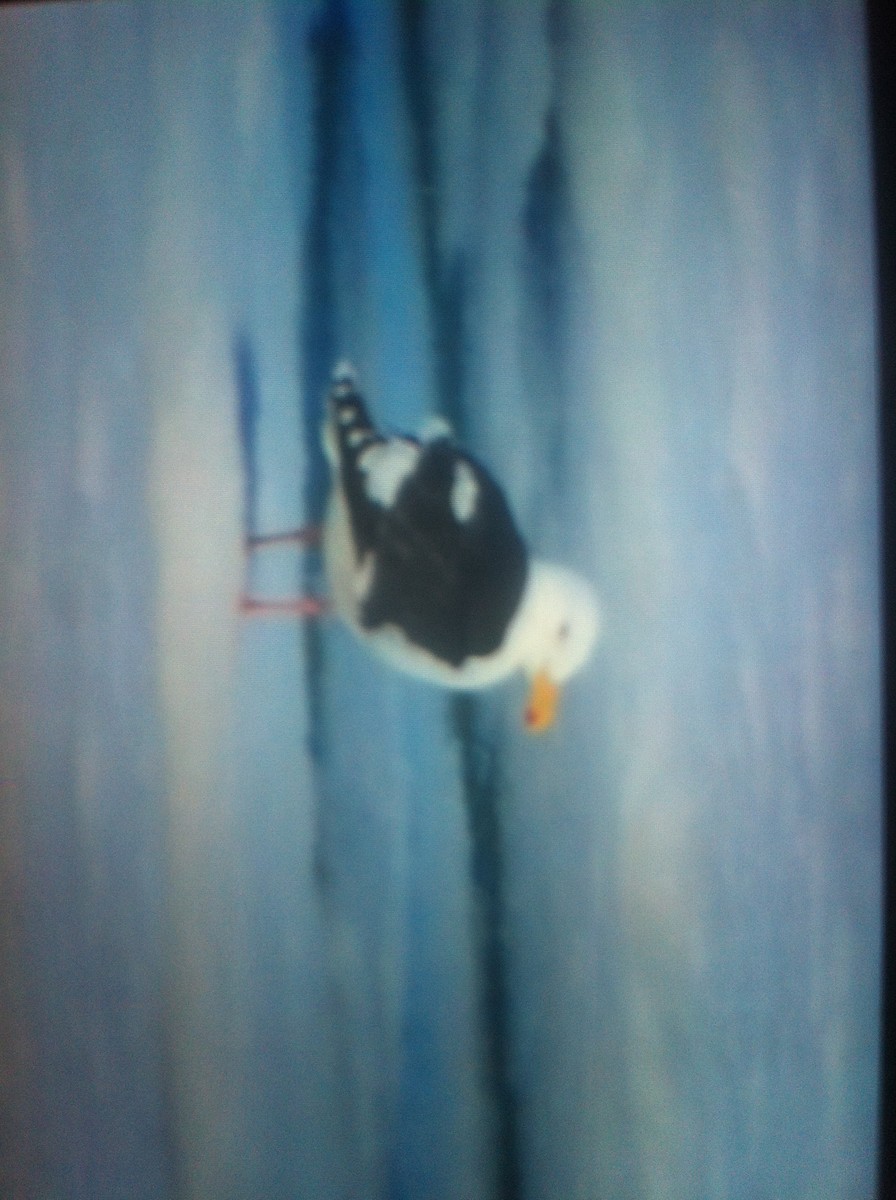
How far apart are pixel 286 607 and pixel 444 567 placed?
12cm

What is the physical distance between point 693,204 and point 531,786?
456 millimetres

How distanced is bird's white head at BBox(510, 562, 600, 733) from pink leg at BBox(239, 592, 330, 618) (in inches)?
6.1

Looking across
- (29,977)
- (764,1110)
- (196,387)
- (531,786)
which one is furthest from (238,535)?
(764,1110)

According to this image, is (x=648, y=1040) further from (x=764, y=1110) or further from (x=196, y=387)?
(x=196, y=387)

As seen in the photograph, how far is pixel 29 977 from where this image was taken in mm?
728

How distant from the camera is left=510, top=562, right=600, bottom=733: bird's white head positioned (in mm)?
680

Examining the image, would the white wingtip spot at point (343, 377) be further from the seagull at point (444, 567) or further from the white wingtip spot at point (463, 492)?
the white wingtip spot at point (463, 492)


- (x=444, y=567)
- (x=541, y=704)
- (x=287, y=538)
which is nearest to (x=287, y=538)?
(x=287, y=538)

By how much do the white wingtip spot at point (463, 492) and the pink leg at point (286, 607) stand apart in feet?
0.40

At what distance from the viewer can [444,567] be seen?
0.68m

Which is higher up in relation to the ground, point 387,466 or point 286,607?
point 387,466

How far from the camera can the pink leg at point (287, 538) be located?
2.25 ft

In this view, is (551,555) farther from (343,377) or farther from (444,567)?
(343,377)

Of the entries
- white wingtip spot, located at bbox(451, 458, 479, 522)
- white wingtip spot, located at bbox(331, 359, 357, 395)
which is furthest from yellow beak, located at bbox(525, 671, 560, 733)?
white wingtip spot, located at bbox(331, 359, 357, 395)
